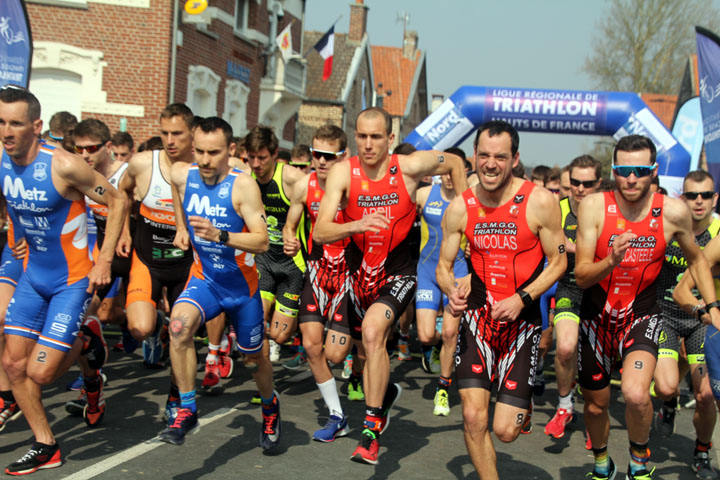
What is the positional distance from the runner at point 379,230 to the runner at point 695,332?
205 cm

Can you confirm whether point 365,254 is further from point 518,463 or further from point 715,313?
point 715,313

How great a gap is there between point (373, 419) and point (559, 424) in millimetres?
2204

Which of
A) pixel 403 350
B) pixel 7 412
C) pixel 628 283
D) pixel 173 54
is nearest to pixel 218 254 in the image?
pixel 7 412

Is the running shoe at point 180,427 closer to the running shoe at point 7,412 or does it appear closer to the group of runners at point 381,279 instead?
the group of runners at point 381,279

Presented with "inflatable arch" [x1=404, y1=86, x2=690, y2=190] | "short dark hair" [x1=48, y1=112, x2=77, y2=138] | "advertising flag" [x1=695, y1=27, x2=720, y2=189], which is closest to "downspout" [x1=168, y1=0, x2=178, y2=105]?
"inflatable arch" [x1=404, y1=86, x2=690, y2=190]

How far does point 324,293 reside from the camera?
7.57 metres

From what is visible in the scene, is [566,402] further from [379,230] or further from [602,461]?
[379,230]

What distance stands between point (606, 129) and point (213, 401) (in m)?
13.1

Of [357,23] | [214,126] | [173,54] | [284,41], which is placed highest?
[357,23]

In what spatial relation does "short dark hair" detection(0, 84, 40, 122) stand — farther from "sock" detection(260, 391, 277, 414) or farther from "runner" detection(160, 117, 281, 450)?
"sock" detection(260, 391, 277, 414)

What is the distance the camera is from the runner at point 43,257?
5711mm

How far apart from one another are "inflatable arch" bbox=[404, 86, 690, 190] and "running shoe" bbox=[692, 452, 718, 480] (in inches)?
453

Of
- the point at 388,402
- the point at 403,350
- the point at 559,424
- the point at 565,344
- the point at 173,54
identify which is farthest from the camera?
the point at 173,54

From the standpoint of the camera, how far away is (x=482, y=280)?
554 centimetres
